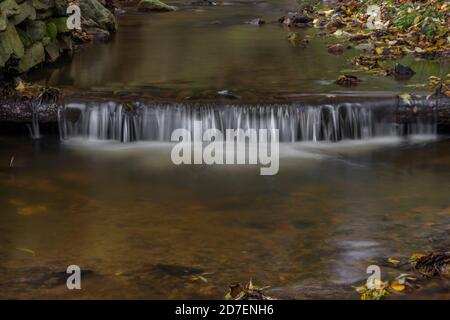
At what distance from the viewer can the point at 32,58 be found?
13.5 metres

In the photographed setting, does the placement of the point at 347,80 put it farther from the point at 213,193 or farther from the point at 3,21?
the point at 3,21

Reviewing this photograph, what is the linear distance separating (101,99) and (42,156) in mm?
1314

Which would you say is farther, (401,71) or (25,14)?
(25,14)

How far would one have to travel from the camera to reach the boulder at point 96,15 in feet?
58.8

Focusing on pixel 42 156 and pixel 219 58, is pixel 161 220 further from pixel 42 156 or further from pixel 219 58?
pixel 219 58

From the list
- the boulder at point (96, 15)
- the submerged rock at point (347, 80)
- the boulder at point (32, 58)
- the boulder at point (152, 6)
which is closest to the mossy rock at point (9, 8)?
the boulder at point (32, 58)

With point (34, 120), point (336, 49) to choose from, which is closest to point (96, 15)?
point (336, 49)

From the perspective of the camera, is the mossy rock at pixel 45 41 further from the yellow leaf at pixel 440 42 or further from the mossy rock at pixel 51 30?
the yellow leaf at pixel 440 42

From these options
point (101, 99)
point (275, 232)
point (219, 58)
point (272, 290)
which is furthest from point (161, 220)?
point (219, 58)

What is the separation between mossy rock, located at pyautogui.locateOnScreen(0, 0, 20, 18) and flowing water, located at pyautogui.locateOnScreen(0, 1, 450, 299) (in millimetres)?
1176

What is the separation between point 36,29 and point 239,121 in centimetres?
494

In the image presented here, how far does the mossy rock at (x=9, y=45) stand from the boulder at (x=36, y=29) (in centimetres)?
102

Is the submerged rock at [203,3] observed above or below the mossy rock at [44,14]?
above

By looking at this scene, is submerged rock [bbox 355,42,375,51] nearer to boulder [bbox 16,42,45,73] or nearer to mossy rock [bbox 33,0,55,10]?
mossy rock [bbox 33,0,55,10]
